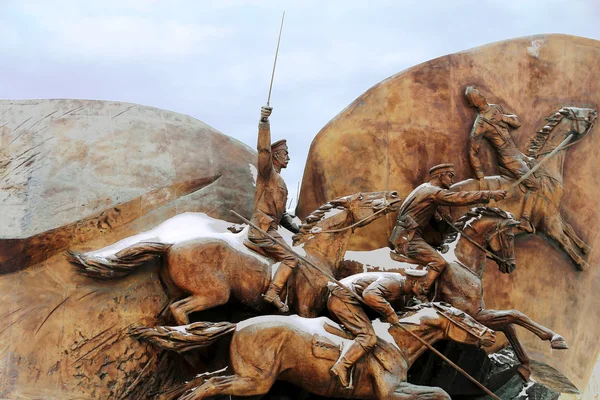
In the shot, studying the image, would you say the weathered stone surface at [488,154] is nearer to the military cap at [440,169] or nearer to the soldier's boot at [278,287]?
the military cap at [440,169]

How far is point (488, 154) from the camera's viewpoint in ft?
32.8

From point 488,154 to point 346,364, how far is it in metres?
2.72

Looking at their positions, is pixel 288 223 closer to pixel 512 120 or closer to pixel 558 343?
pixel 512 120

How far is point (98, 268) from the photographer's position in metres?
8.53

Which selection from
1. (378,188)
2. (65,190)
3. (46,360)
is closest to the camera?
(46,360)

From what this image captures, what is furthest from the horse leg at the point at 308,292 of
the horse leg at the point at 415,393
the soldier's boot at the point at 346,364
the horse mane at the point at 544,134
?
Result: the horse mane at the point at 544,134

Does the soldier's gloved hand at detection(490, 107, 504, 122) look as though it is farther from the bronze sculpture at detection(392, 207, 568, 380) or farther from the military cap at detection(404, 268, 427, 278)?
the military cap at detection(404, 268, 427, 278)

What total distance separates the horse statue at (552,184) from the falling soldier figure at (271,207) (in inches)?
64.8

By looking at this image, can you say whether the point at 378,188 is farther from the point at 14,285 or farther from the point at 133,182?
the point at 14,285

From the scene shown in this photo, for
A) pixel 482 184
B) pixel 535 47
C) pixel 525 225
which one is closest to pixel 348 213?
pixel 482 184

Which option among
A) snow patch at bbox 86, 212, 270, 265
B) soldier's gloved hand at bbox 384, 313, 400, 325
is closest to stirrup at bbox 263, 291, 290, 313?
snow patch at bbox 86, 212, 270, 265

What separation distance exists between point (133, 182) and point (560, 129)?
3902 mm

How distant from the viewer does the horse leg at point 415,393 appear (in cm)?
829

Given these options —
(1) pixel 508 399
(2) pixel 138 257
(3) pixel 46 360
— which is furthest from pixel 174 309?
(1) pixel 508 399
